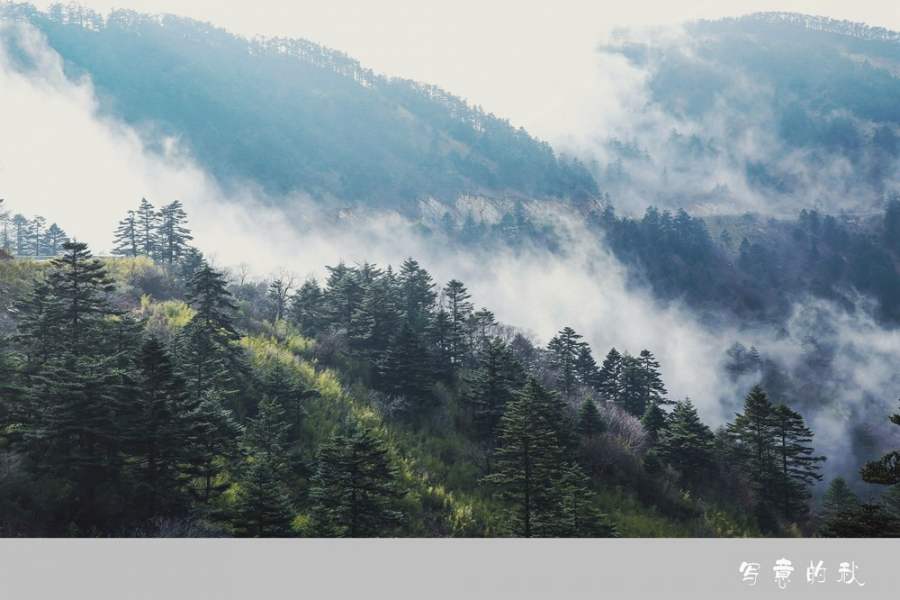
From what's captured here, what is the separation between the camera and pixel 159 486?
859 inches

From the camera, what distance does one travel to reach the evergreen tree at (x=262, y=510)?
796 inches

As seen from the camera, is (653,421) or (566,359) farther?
(566,359)

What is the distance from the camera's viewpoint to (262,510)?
20297 mm

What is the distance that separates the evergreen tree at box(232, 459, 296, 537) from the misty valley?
0.35 feet

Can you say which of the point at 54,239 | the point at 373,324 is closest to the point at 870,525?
the point at 373,324

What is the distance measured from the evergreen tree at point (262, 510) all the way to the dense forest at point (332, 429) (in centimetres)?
7

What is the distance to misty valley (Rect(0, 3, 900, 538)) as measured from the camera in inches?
894

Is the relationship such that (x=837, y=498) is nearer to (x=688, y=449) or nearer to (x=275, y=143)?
(x=688, y=449)

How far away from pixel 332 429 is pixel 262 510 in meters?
17.4

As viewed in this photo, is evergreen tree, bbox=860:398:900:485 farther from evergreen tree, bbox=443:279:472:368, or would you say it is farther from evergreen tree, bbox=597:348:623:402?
evergreen tree, bbox=597:348:623:402

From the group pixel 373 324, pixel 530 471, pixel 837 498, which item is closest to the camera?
pixel 530 471

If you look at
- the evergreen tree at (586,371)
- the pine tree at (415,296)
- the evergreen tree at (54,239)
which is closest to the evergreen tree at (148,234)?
the evergreen tree at (54,239)

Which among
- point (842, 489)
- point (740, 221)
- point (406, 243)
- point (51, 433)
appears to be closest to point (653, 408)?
point (842, 489)

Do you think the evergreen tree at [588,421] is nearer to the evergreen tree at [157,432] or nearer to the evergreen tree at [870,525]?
the evergreen tree at [870,525]
